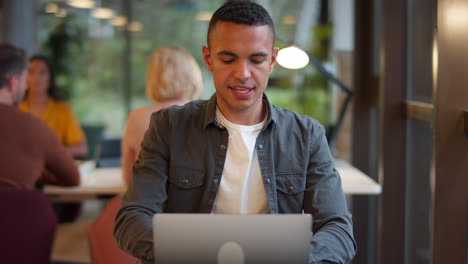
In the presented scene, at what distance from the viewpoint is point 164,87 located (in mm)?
3217

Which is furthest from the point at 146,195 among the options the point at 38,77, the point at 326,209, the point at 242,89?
the point at 38,77

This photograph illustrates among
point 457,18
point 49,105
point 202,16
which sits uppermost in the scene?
point 202,16

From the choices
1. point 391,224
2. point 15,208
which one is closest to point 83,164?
point 15,208

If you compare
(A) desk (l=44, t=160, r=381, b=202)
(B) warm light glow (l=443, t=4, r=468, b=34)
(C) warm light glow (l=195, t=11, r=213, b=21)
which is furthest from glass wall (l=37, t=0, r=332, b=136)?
(B) warm light glow (l=443, t=4, r=468, b=34)

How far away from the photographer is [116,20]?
277 inches

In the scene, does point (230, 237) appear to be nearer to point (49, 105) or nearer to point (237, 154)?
point (237, 154)

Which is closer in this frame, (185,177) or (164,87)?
(185,177)

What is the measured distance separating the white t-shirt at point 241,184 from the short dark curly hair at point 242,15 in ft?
1.12

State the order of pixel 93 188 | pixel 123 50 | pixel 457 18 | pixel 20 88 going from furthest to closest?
pixel 123 50 → pixel 93 188 → pixel 20 88 → pixel 457 18

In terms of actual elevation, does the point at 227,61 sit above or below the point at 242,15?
below

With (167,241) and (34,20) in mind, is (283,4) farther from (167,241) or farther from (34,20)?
(167,241)

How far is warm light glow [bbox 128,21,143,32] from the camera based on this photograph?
7039mm

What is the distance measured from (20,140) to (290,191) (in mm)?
1601

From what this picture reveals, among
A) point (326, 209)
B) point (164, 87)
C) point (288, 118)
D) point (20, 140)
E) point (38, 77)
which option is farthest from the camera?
point (38, 77)
